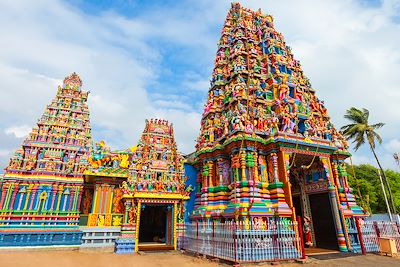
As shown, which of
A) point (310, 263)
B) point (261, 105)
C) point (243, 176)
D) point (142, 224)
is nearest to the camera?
point (310, 263)

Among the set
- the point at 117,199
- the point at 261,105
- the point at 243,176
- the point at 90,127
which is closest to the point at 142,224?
the point at 117,199

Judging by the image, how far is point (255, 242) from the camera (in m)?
10.3

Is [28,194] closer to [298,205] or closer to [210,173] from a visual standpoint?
[210,173]

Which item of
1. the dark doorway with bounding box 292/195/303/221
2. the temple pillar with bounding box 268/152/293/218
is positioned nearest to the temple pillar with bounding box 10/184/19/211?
the temple pillar with bounding box 268/152/293/218

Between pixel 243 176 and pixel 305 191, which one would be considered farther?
pixel 305 191

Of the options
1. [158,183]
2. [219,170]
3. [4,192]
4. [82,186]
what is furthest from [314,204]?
[4,192]

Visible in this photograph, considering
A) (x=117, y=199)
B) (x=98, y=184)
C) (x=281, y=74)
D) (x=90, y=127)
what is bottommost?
(x=117, y=199)

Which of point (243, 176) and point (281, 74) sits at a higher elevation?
point (281, 74)

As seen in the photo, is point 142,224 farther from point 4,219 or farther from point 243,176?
point 243,176

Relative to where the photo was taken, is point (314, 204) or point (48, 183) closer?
point (314, 204)

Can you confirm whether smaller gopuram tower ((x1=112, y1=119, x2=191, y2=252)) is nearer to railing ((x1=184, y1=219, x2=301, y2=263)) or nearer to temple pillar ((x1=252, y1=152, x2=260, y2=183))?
railing ((x1=184, y1=219, x2=301, y2=263))

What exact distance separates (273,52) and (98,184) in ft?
56.6

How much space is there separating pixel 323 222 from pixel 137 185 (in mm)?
12544

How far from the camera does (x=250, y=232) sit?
10.5 metres
